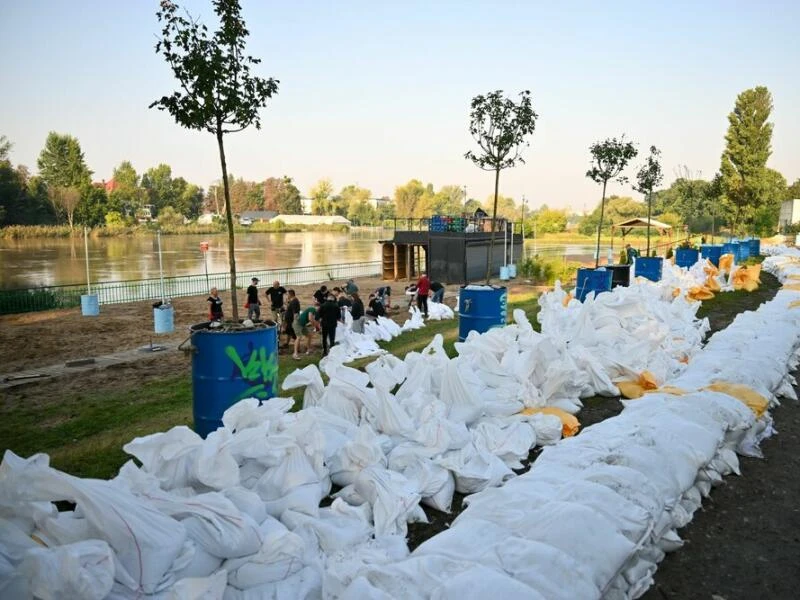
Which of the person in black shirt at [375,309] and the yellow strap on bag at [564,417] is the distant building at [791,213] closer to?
the person in black shirt at [375,309]

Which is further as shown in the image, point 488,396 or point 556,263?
point 556,263

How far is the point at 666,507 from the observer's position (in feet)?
10.8

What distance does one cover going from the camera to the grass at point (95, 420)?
5062 mm

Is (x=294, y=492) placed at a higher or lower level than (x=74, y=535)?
lower

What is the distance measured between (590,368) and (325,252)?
3947 cm

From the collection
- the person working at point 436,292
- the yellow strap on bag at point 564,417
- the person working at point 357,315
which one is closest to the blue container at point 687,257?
the person working at point 436,292

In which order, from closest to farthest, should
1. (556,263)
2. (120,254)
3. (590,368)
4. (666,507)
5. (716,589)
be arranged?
(716,589) → (666,507) → (590,368) → (556,263) → (120,254)

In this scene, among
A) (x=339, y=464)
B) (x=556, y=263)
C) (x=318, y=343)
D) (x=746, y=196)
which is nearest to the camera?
(x=339, y=464)

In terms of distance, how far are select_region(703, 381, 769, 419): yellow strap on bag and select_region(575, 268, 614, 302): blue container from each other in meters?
7.31

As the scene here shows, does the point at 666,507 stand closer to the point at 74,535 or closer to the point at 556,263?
the point at 74,535

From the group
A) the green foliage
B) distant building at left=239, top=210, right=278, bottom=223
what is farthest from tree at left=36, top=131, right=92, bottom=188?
the green foliage

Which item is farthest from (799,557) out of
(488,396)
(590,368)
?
(590,368)

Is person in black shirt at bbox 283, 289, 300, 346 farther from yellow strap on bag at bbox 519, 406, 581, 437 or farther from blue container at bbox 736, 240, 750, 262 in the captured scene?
blue container at bbox 736, 240, 750, 262

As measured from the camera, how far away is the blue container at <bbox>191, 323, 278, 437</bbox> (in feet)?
16.0
